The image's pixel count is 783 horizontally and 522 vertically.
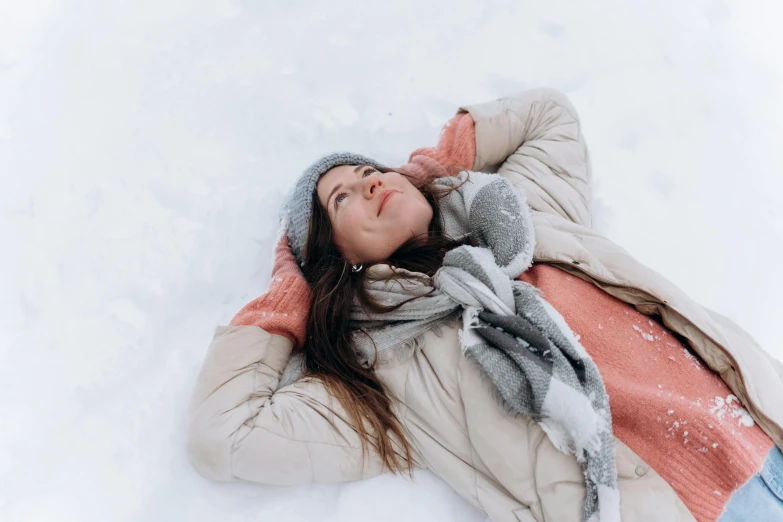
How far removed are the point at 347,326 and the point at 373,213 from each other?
40 centimetres

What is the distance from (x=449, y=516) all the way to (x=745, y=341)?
118 cm

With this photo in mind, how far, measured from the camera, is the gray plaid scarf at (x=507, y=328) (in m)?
1.41

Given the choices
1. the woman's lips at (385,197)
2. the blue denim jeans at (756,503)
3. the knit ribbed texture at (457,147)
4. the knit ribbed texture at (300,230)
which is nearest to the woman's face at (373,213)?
the woman's lips at (385,197)

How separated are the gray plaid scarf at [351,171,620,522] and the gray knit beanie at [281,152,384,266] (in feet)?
1.13

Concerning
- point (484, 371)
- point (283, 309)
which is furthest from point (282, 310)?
point (484, 371)

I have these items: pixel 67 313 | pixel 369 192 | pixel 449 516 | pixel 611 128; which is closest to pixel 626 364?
pixel 449 516

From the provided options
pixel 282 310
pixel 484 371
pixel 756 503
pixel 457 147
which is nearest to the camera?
pixel 756 503

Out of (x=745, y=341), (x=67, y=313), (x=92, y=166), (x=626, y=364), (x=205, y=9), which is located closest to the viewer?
(x=626, y=364)

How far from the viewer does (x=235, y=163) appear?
7.95 ft

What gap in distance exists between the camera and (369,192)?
1833 millimetres

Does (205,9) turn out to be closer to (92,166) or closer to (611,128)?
(92,166)

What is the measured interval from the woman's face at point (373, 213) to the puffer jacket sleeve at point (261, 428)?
1.57 feet

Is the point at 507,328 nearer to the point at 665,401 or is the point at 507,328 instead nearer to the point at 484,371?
the point at 484,371

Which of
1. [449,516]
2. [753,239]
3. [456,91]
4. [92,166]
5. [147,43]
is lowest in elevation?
[449,516]
